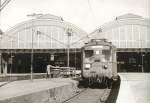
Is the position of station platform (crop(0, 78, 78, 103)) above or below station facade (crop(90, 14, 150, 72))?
below

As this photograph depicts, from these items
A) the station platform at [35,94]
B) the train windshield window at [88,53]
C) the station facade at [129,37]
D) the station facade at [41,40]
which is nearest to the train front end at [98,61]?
the train windshield window at [88,53]

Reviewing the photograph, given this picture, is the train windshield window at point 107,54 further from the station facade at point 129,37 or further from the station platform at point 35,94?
the station facade at point 129,37

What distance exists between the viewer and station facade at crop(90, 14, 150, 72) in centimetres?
10294

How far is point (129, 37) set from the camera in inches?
4094

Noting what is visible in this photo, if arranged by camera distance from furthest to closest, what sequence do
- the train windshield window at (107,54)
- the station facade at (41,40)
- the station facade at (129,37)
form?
the station facade at (41,40)
the station facade at (129,37)
the train windshield window at (107,54)

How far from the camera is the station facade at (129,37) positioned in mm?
102938

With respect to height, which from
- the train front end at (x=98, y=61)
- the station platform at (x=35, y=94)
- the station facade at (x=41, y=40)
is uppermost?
the station facade at (x=41, y=40)

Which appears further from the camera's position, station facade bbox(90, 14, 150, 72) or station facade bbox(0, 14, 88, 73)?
station facade bbox(0, 14, 88, 73)

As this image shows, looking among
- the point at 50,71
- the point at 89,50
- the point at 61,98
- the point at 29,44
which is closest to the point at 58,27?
the point at 29,44

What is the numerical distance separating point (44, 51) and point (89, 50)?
61.1 m

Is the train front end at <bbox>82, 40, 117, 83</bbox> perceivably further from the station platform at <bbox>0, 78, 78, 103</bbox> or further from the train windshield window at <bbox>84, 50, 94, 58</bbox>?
the station platform at <bbox>0, 78, 78, 103</bbox>

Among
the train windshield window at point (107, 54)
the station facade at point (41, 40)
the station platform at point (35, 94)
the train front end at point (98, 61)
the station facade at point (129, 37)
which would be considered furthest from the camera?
the station facade at point (41, 40)

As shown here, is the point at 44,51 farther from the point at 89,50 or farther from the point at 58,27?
the point at 89,50

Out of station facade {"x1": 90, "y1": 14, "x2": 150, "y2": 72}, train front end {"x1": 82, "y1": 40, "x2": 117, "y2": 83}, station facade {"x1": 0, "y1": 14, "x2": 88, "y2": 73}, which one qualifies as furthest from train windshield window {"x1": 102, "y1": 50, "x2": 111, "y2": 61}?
station facade {"x1": 0, "y1": 14, "x2": 88, "y2": 73}
